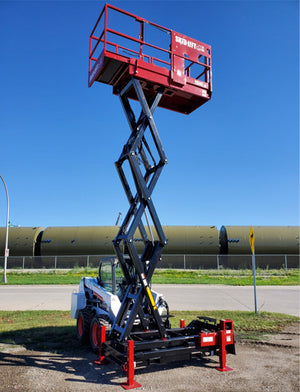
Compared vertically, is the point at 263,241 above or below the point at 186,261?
above

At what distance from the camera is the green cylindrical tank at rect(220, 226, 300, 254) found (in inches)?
1072

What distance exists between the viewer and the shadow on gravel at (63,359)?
18.7 feet

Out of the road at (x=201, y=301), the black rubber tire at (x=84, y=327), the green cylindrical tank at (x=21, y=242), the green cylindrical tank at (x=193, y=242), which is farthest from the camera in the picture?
the green cylindrical tank at (x=193, y=242)

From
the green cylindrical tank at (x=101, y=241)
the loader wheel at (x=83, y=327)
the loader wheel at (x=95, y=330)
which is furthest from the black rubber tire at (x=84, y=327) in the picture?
the green cylindrical tank at (x=101, y=241)

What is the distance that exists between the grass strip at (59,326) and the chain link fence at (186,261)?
49.0 feet

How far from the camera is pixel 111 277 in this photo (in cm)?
762

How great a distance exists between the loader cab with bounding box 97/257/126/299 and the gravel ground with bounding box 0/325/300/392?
1.44m

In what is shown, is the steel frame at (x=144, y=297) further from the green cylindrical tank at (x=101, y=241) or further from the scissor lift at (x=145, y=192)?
the green cylindrical tank at (x=101, y=241)

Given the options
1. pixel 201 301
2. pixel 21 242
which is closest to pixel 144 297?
pixel 201 301

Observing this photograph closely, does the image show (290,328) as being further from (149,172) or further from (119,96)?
(119,96)

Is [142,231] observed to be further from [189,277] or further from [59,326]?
[189,277]

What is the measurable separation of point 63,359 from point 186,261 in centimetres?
2105

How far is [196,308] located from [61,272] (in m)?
16.1

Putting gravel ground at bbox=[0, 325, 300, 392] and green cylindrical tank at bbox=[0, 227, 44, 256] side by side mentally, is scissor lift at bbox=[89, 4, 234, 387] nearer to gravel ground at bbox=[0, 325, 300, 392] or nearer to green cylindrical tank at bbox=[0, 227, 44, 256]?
gravel ground at bbox=[0, 325, 300, 392]
